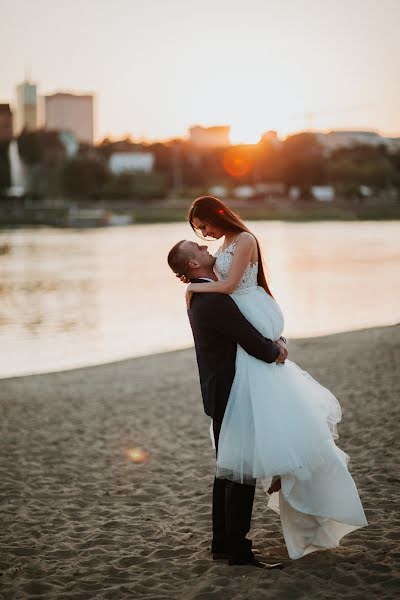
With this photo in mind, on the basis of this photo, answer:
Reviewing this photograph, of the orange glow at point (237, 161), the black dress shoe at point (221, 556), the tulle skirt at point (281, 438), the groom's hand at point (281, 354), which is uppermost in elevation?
the orange glow at point (237, 161)

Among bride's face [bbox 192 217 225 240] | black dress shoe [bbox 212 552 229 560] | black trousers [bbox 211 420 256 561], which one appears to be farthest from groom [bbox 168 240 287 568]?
black dress shoe [bbox 212 552 229 560]

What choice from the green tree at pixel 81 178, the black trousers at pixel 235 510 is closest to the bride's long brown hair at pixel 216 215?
the black trousers at pixel 235 510

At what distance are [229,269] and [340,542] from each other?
1.90 meters

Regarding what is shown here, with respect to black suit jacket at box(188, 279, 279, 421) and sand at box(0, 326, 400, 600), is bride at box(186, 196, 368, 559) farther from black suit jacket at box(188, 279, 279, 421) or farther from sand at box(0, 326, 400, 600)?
sand at box(0, 326, 400, 600)

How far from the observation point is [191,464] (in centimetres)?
770

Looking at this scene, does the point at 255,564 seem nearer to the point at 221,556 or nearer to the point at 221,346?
the point at 221,556

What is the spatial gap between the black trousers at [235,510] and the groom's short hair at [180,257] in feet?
2.89

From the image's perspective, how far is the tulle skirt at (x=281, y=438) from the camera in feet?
14.8

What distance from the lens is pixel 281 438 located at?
14.8 ft

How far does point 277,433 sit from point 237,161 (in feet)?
433

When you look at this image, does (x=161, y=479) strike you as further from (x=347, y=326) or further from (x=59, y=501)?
(x=347, y=326)

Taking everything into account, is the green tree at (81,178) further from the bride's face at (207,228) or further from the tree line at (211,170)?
the bride's face at (207,228)

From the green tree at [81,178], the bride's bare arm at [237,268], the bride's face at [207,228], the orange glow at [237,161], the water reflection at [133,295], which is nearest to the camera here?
the bride's bare arm at [237,268]

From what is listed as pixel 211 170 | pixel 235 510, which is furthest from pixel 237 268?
pixel 211 170
